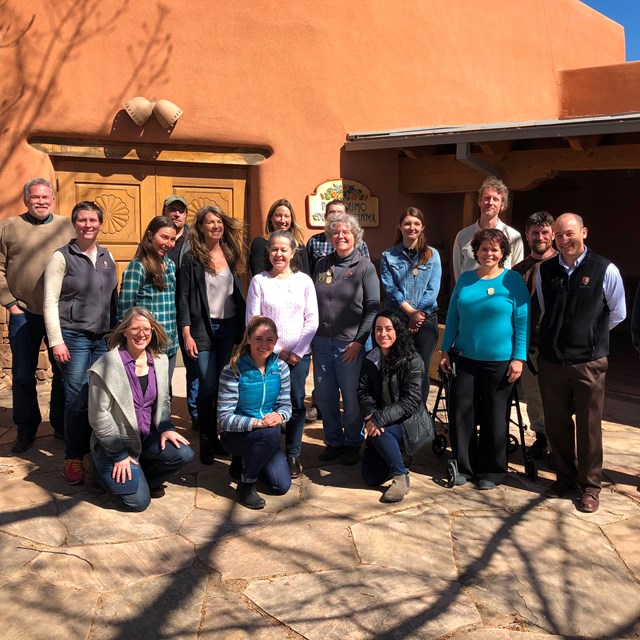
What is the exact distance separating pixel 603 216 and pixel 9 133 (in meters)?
9.78

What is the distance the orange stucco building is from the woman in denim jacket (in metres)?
2.04

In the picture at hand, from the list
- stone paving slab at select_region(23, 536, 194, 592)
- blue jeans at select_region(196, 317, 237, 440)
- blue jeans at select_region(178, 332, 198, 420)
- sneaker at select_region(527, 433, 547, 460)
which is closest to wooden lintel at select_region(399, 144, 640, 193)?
sneaker at select_region(527, 433, 547, 460)

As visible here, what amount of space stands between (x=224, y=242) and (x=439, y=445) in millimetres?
2019

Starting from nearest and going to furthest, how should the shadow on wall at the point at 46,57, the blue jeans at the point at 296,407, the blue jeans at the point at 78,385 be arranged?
1. the blue jeans at the point at 78,385
2. the blue jeans at the point at 296,407
3. the shadow on wall at the point at 46,57

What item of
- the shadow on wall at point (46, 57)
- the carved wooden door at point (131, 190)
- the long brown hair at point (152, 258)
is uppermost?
the shadow on wall at point (46, 57)

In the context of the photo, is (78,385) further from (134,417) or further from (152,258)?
(152,258)

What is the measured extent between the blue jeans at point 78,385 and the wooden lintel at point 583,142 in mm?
4350

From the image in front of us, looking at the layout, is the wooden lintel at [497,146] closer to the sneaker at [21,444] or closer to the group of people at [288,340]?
the group of people at [288,340]

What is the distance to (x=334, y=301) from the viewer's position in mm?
4383

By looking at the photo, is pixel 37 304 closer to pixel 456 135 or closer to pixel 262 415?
pixel 262 415

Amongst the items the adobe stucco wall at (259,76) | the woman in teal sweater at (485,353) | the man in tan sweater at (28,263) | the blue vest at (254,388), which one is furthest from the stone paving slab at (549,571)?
the adobe stucco wall at (259,76)

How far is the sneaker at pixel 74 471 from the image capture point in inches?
160

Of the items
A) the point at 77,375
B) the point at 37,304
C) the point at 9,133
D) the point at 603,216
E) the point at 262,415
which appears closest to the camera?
the point at 262,415

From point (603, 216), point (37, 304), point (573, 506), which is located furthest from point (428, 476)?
point (603, 216)
